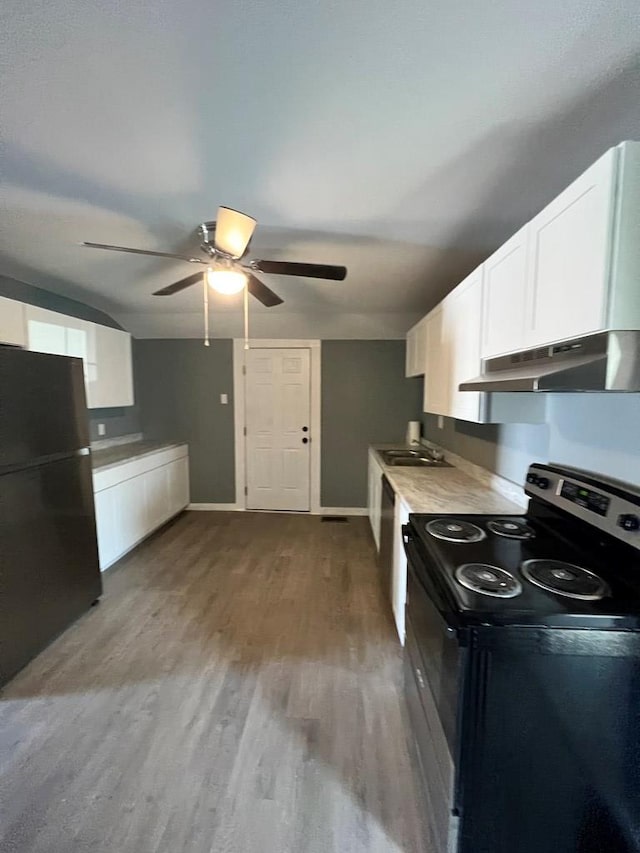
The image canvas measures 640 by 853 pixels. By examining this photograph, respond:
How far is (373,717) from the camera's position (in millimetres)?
1930

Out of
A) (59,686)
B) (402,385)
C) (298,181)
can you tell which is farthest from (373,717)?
(402,385)

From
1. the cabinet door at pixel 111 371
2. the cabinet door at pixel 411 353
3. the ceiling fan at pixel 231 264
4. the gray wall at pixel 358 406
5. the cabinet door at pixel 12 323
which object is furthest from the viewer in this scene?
the gray wall at pixel 358 406

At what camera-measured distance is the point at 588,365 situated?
104 cm

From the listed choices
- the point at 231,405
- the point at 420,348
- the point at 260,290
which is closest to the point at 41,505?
the point at 260,290

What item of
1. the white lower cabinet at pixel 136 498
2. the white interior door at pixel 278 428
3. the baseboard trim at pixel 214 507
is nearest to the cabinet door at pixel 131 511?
the white lower cabinet at pixel 136 498

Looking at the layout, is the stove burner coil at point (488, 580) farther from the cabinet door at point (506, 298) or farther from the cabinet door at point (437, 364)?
the cabinet door at point (437, 364)

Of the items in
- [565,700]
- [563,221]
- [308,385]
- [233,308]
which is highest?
[233,308]

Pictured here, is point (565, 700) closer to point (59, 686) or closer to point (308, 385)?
point (59, 686)

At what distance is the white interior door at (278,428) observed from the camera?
5004 mm

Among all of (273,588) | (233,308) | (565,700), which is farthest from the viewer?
(233,308)

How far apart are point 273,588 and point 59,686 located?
1438mm

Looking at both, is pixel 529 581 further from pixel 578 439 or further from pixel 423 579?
pixel 578 439

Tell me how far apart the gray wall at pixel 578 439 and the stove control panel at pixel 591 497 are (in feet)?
Answer: 0.22

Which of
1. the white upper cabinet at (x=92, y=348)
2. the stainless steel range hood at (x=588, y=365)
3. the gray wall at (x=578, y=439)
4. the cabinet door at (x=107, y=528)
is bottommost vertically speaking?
the cabinet door at (x=107, y=528)
